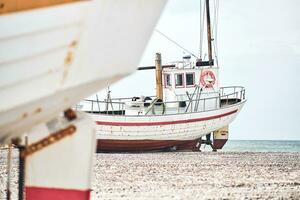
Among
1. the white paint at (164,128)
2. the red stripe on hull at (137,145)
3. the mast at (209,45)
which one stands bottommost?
the red stripe on hull at (137,145)

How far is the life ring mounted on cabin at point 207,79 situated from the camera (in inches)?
1153

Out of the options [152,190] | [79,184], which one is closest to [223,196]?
[152,190]

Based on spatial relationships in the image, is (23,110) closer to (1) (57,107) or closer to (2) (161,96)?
(1) (57,107)

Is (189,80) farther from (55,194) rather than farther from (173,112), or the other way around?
(55,194)

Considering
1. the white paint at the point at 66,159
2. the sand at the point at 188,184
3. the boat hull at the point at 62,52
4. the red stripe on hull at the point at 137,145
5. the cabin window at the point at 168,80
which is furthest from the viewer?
the cabin window at the point at 168,80

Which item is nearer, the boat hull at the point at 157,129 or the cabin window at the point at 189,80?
the boat hull at the point at 157,129

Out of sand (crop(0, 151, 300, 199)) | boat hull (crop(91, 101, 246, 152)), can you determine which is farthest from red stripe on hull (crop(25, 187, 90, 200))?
boat hull (crop(91, 101, 246, 152))

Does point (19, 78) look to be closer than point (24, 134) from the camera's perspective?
Yes

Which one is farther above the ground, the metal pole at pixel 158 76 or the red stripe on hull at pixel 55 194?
the metal pole at pixel 158 76

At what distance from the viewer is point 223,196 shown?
9.38 m

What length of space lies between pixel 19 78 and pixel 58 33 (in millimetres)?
358

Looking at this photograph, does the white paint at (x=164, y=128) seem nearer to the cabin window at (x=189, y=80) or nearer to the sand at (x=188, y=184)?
the cabin window at (x=189, y=80)

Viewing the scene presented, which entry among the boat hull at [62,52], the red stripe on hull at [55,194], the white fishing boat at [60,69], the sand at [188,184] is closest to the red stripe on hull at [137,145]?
the sand at [188,184]

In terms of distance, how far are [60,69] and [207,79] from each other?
26264mm
